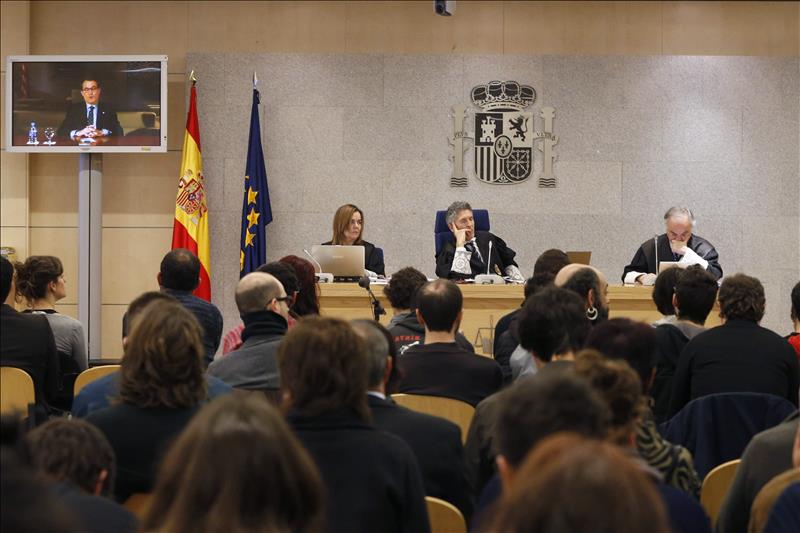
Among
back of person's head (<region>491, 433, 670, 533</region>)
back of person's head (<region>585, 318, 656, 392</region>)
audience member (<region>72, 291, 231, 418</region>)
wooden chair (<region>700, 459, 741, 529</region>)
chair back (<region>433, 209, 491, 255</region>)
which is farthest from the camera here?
chair back (<region>433, 209, 491, 255</region>)

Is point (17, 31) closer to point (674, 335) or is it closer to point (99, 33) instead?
point (99, 33)

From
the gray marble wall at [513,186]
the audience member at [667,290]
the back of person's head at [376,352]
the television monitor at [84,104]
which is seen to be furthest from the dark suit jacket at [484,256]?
the back of person's head at [376,352]

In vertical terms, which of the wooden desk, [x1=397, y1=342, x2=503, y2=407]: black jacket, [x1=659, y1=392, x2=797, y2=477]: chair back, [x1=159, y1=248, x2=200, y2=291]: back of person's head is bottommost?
[x1=659, y1=392, x2=797, y2=477]: chair back

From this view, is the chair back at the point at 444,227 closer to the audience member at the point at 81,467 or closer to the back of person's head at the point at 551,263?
the back of person's head at the point at 551,263

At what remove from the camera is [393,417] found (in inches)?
112

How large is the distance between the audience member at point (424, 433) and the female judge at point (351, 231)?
5276 millimetres

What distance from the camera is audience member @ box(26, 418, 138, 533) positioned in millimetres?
1969

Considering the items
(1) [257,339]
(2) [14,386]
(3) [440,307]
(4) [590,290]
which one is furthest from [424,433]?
(4) [590,290]

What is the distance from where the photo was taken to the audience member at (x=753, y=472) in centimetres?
279

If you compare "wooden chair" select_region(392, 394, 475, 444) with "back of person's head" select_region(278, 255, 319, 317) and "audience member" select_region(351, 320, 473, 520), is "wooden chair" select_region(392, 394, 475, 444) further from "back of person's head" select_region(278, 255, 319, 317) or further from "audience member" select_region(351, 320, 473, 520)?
"back of person's head" select_region(278, 255, 319, 317)

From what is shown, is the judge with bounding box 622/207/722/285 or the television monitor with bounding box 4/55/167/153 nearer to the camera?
the judge with bounding box 622/207/722/285

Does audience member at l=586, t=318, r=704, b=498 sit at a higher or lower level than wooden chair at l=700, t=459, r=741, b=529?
higher

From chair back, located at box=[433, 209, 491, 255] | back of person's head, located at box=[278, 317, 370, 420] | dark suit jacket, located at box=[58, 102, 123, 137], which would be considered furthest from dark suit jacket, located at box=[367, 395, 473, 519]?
dark suit jacket, located at box=[58, 102, 123, 137]

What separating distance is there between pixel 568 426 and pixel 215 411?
602 mm
